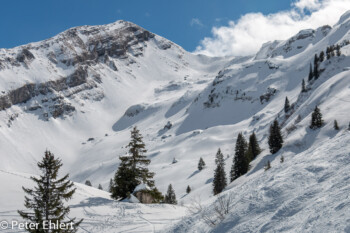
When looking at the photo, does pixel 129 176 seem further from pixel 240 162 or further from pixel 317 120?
pixel 317 120

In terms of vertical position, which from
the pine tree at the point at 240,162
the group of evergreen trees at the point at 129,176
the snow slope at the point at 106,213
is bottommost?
the snow slope at the point at 106,213

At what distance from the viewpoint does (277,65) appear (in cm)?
18975

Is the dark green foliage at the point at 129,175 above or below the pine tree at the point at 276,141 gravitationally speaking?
below

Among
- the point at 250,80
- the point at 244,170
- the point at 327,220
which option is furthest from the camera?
the point at 250,80

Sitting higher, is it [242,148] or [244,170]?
[242,148]

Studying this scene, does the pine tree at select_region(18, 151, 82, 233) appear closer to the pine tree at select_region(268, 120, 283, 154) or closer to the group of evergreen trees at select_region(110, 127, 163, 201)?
the group of evergreen trees at select_region(110, 127, 163, 201)

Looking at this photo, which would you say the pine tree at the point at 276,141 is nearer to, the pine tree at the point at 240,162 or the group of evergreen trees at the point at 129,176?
the pine tree at the point at 240,162

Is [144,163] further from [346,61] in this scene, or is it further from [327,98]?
[346,61]

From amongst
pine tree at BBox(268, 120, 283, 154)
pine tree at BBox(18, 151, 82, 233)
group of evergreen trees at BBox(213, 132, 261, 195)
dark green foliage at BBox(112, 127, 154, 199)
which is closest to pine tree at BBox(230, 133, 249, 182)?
group of evergreen trees at BBox(213, 132, 261, 195)

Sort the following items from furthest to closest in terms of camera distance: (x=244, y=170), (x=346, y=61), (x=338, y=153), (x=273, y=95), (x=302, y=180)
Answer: (x=273, y=95), (x=346, y=61), (x=244, y=170), (x=338, y=153), (x=302, y=180)

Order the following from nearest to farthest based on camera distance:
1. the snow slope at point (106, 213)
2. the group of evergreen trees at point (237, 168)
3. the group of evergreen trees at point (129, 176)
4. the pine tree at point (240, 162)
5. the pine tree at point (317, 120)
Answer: the snow slope at point (106, 213) < the group of evergreen trees at point (129, 176) < the pine tree at point (317, 120) < the group of evergreen trees at point (237, 168) < the pine tree at point (240, 162)

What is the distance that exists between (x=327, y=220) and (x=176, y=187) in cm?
6880

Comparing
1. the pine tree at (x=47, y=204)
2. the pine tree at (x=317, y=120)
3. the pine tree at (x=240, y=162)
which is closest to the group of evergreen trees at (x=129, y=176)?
the pine tree at (x=47, y=204)

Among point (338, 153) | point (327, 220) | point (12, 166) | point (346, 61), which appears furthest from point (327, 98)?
point (12, 166)
